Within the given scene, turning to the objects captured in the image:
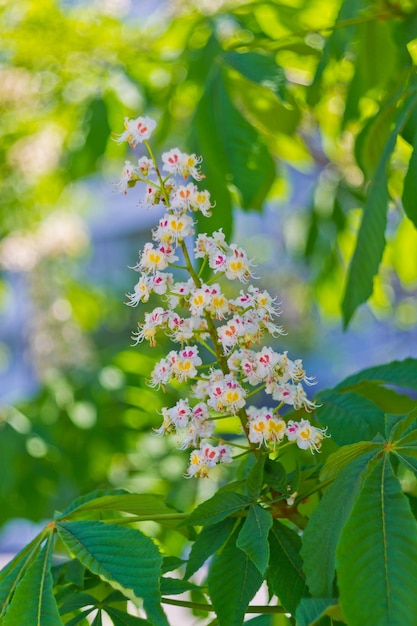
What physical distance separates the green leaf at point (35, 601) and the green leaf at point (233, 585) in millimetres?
129

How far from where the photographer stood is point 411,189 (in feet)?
3.09

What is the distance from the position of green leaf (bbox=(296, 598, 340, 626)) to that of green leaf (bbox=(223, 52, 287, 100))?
787mm

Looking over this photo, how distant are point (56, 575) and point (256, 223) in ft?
23.1

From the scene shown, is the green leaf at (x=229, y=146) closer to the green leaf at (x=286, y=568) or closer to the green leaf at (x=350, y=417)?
the green leaf at (x=350, y=417)

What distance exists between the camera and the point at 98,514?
0.99m

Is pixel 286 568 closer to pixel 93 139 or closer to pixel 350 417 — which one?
pixel 350 417

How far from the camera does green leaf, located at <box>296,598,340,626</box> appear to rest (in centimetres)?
60

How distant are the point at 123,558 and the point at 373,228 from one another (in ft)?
1.66

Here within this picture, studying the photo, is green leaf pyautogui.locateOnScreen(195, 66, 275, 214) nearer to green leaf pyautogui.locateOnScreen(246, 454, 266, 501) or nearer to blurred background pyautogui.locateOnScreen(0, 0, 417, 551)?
blurred background pyautogui.locateOnScreen(0, 0, 417, 551)

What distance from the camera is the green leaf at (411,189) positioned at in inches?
36.7

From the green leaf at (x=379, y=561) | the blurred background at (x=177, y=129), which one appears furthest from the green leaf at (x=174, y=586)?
the blurred background at (x=177, y=129)

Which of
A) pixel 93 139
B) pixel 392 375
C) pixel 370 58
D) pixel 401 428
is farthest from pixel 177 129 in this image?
pixel 401 428

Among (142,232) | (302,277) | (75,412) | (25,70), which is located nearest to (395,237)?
(75,412)

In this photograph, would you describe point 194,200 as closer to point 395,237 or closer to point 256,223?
point 395,237
